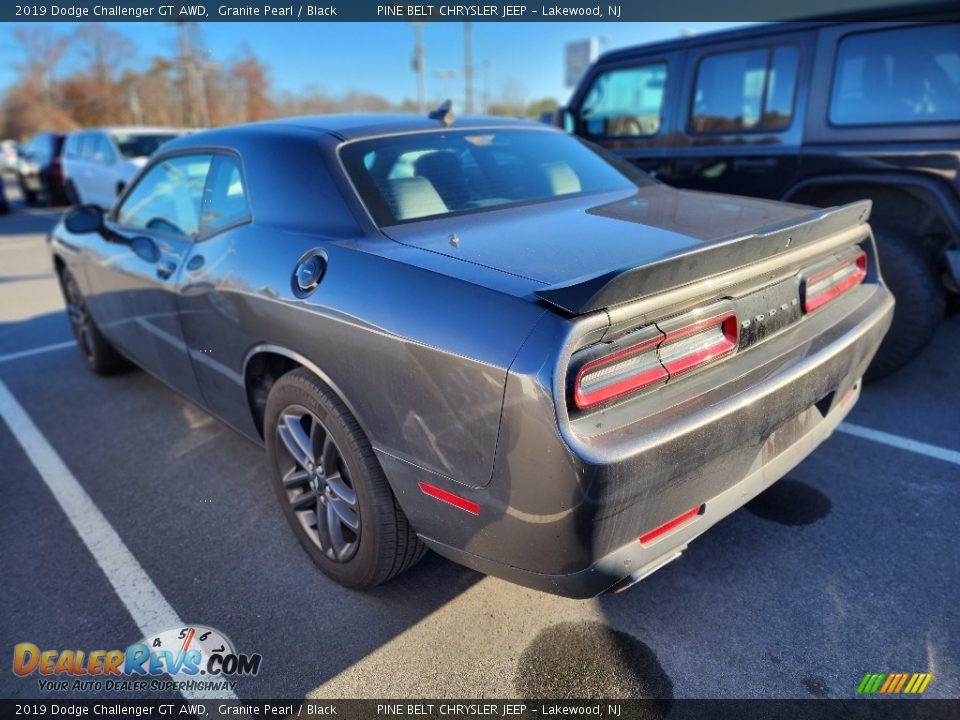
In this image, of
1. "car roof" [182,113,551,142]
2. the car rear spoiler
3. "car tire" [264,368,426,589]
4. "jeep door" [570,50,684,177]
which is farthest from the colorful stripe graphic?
"jeep door" [570,50,684,177]

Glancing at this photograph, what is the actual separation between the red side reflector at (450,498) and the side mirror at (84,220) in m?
3.05

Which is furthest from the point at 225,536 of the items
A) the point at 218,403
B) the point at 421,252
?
the point at 421,252

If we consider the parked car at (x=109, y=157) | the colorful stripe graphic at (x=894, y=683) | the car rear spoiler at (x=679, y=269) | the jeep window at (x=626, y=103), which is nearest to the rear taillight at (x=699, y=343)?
the car rear spoiler at (x=679, y=269)

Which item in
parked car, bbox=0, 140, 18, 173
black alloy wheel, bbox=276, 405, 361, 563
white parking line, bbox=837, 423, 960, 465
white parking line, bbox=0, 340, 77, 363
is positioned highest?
black alloy wheel, bbox=276, 405, 361, 563

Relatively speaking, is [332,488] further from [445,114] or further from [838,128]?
[838,128]

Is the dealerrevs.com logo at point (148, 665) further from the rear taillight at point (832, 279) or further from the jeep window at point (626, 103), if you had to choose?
the jeep window at point (626, 103)

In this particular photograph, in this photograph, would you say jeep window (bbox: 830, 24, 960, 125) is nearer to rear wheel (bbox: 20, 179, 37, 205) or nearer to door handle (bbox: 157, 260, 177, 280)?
door handle (bbox: 157, 260, 177, 280)

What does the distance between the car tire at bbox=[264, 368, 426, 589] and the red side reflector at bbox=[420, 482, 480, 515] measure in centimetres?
25

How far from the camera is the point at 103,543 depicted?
272 centimetres

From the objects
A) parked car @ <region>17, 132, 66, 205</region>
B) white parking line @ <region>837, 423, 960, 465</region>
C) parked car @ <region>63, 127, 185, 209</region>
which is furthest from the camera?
parked car @ <region>17, 132, 66, 205</region>

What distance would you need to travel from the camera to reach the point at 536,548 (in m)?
1.66

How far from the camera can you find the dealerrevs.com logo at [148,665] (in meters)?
2.02

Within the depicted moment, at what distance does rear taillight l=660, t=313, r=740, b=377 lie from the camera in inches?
69.6

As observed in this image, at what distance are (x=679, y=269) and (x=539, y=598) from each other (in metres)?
1.29
